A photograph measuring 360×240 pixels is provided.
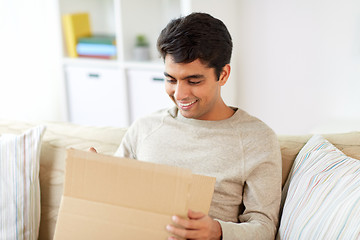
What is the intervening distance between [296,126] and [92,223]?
1.97 metres

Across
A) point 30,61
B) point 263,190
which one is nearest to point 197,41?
point 263,190

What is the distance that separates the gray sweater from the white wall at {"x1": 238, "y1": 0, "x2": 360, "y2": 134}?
3.90ft

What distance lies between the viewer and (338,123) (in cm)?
260

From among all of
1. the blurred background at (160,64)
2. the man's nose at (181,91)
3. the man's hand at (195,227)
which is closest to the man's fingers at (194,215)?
the man's hand at (195,227)

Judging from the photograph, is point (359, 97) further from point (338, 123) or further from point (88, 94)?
point (88, 94)

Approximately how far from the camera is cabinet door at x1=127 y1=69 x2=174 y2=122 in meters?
2.94

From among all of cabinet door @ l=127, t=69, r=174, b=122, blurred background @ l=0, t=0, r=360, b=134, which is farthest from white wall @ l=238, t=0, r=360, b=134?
cabinet door @ l=127, t=69, r=174, b=122

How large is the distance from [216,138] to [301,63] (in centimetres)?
150

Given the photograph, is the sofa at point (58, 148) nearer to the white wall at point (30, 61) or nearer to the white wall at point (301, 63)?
the white wall at point (301, 63)

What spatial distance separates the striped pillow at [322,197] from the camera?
3.70 ft

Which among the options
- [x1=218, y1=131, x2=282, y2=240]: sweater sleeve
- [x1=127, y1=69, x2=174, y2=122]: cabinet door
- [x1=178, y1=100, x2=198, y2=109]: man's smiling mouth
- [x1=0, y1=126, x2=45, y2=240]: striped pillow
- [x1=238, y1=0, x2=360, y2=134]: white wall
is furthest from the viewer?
[x1=127, y1=69, x2=174, y2=122]: cabinet door

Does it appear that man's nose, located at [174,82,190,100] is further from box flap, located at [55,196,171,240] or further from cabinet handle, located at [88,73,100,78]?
cabinet handle, located at [88,73,100,78]

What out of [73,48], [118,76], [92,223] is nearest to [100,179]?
[92,223]

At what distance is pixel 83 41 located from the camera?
323 centimetres
